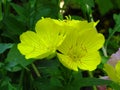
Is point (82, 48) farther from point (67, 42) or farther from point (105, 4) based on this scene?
point (105, 4)

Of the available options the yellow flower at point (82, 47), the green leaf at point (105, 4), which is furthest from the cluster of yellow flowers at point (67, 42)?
the green leaf at point (105, 4)

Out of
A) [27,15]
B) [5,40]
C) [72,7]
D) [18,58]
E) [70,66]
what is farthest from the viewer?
[72,7]

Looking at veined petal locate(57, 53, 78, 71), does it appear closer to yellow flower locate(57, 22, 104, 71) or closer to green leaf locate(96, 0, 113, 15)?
yellow flower locate(57, 22, 104, 71)

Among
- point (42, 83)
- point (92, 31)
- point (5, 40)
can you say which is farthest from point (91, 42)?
point (5, 40)

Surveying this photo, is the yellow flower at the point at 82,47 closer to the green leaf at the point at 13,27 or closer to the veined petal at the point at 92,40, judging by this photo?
the veined petal at the point at 92,40

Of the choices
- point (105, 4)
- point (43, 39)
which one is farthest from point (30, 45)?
point (105, 4)

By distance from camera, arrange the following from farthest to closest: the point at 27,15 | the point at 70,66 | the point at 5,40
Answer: the point at 5,40, the point at 27,15, the point at 70,66

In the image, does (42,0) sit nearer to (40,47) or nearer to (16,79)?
(16,79)

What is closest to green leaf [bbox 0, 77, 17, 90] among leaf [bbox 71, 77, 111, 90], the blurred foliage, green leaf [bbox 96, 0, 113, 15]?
the blurred foliage
